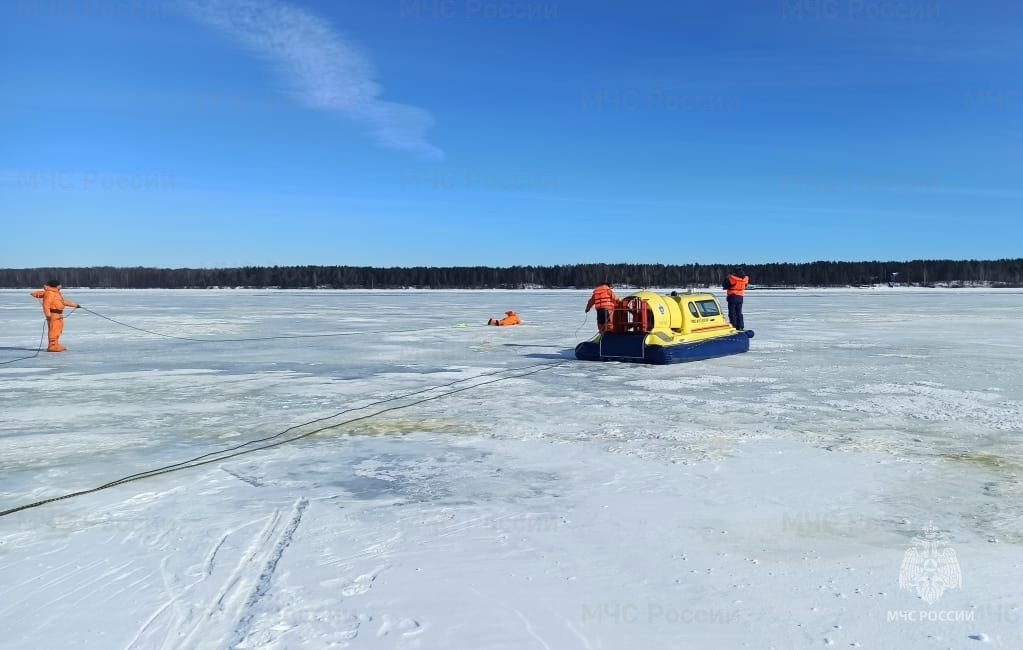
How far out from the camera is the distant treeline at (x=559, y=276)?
10006 cm

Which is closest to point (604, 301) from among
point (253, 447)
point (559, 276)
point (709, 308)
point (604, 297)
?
point (604, 297)

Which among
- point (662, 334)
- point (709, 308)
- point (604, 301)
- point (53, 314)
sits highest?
point (604, 301)

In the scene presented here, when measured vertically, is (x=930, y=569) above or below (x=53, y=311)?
below

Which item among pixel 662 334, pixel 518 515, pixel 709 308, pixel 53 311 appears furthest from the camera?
pixel 53 311

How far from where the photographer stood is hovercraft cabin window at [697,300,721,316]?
13.9m

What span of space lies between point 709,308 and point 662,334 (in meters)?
1.94

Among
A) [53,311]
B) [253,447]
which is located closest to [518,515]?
[253,447]

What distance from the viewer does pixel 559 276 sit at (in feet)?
366

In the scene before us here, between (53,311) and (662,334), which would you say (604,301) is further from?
(53,311)

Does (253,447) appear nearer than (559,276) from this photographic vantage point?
Yes

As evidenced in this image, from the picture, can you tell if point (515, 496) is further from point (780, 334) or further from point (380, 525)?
point (780, 334)

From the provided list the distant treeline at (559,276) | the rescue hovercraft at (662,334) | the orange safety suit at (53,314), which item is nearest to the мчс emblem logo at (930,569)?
the rescue hovercraft at (662,334)

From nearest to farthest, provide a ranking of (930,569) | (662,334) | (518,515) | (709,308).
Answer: (930,569) → (518,515) → (662,334) → (709,308)

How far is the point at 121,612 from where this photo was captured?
338cm
